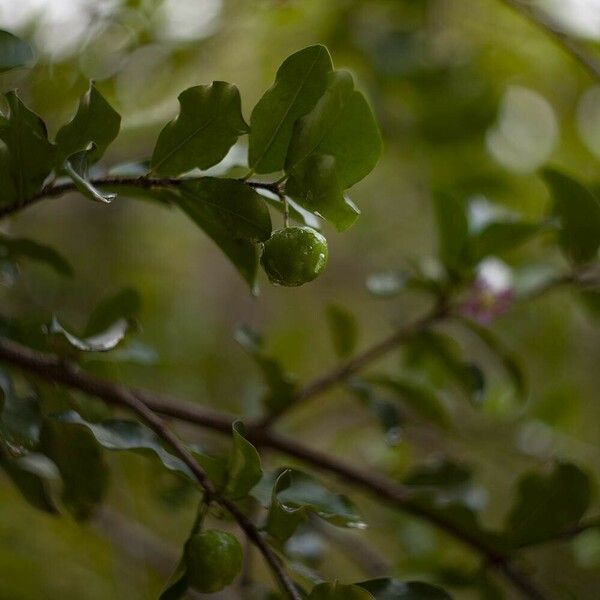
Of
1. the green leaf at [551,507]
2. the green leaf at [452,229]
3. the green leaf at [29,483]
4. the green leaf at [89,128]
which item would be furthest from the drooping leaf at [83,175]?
the green leaf at [551,507]

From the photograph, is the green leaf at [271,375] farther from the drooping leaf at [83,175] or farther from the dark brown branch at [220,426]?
the drooping leaf at [83,175]

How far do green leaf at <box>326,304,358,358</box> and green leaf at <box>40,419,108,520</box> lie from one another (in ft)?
1.06

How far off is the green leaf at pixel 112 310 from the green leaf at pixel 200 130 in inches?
7.2

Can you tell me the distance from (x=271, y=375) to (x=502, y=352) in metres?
0.23

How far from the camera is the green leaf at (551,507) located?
2.30 feet

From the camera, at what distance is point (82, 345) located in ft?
1.73

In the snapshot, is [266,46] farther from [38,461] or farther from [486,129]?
[38,461]

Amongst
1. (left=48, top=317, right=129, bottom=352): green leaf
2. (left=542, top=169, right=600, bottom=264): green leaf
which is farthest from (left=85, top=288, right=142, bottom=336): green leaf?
(left=542, top=169, right=600, bottom=264): green leaf

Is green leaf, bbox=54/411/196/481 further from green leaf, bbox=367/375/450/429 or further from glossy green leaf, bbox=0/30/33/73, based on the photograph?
green leaf, bbox=367/375/450/429

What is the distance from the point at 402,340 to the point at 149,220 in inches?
51.8

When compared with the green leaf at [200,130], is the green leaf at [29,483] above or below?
below

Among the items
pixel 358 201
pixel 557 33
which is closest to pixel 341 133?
pixel 557 33

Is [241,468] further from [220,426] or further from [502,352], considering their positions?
[502,352]

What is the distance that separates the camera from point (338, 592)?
461 millimetres
